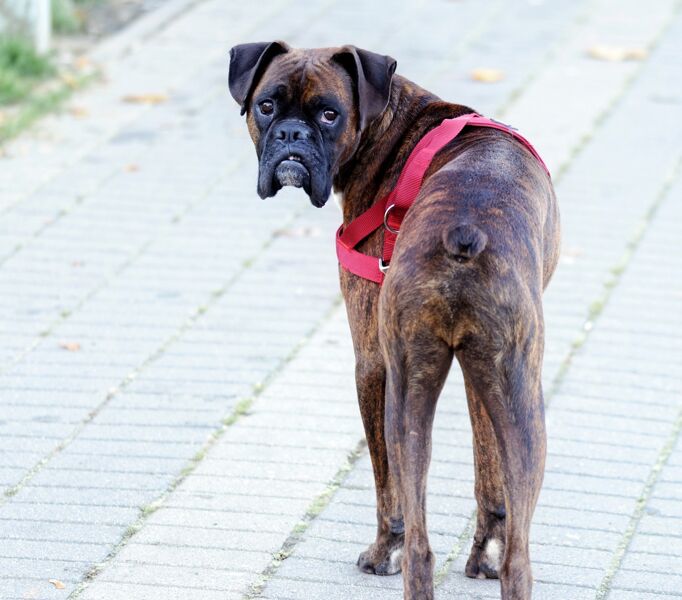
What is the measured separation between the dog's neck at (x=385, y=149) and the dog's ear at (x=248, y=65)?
37cm

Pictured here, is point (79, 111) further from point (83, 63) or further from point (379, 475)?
point (379, 475)

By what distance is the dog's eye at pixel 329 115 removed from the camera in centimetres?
393

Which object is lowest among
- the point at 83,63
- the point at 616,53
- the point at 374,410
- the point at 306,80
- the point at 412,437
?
the point at 83,63

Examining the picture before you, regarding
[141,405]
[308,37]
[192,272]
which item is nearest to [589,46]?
[308,37]

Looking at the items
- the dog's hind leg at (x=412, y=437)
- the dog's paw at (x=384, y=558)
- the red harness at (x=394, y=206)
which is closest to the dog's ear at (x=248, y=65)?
the red harness at (x=394, y=206)

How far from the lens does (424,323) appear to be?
3.38 m

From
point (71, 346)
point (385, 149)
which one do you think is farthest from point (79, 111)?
point (385, 149)

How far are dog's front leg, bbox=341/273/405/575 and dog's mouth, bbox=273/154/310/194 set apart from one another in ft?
1.09

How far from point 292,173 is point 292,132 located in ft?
0.40

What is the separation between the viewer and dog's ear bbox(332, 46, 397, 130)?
13.1 feet

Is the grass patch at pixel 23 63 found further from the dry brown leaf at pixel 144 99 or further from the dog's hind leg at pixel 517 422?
the dog's hind leg at pixel 517 422

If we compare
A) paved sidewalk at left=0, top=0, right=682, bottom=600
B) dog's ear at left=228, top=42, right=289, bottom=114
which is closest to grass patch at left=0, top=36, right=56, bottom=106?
paved sidewalk at left=0, top=0, right=682, bottom=600

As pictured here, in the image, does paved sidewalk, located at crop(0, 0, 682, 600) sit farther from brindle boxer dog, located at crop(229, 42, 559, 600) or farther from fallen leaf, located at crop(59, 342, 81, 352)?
brindle boxer dog, located at crop(229, 42, 559, 600)

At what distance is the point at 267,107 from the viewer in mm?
3969
